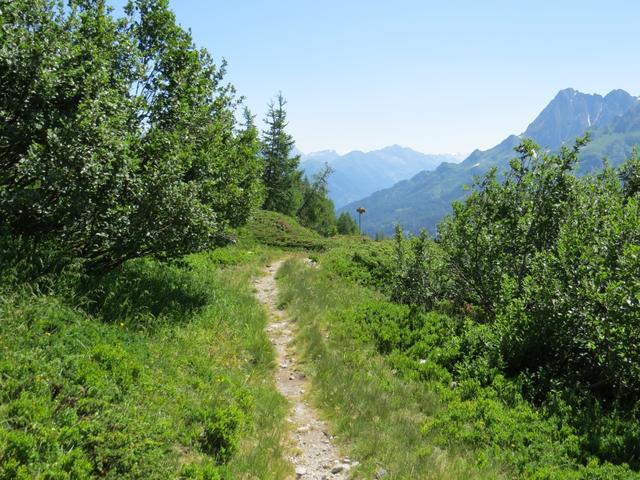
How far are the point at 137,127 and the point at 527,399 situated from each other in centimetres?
1350

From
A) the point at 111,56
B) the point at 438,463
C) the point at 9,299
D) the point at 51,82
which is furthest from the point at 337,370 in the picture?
the point at 111,56

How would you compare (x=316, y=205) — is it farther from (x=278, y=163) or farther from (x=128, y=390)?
(x=128, y=390)

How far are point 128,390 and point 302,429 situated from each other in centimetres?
405

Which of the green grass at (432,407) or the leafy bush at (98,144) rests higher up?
the leafy bush at (98,144)

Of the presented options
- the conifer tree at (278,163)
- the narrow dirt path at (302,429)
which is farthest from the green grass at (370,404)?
the conifer tree at (278,163)

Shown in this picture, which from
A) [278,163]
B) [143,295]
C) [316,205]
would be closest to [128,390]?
[143,295]

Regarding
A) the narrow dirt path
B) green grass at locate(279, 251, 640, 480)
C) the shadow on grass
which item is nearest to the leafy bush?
the shadow on grass

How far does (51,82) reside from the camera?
10.3 m

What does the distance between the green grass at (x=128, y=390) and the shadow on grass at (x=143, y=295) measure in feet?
0.16

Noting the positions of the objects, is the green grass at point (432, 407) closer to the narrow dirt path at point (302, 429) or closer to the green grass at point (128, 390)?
Answer: the narrow dirt path at point (302, 429)

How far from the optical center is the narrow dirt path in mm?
8367

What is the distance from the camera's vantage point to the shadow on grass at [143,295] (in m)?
10.8

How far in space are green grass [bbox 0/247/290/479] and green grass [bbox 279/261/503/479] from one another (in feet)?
5.03

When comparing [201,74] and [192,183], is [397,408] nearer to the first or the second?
[192,183]
